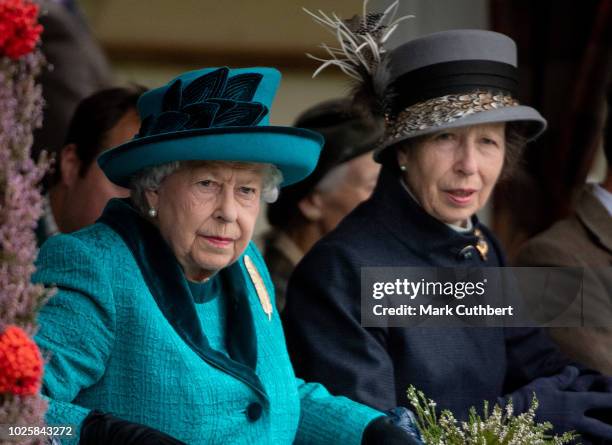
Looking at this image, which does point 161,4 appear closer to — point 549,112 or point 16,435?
point 549,112

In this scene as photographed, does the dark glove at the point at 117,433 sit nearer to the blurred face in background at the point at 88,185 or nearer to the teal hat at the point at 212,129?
the teal hat at the point at 212,129

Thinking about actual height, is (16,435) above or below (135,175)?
below

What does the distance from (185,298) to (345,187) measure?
201 centimetres

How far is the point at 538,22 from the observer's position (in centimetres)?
618

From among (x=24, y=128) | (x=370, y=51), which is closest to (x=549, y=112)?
(x=370, y=51)

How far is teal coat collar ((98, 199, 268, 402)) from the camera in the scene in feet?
9.32

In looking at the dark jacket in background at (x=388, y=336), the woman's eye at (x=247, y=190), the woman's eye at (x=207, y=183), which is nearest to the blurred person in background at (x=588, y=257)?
the dark jacket in background at (x=388, y=336)

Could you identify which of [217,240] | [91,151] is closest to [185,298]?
[217,240]

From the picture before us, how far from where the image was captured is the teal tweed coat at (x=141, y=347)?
106 inches

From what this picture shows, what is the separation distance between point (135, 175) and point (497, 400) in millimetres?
1246

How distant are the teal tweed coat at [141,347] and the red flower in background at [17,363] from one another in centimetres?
33

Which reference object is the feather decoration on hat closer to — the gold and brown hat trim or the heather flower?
the gold and brown hat trim

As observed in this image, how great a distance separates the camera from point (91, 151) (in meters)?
4.06

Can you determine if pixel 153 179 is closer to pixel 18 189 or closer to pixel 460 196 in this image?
pixel 18 189
